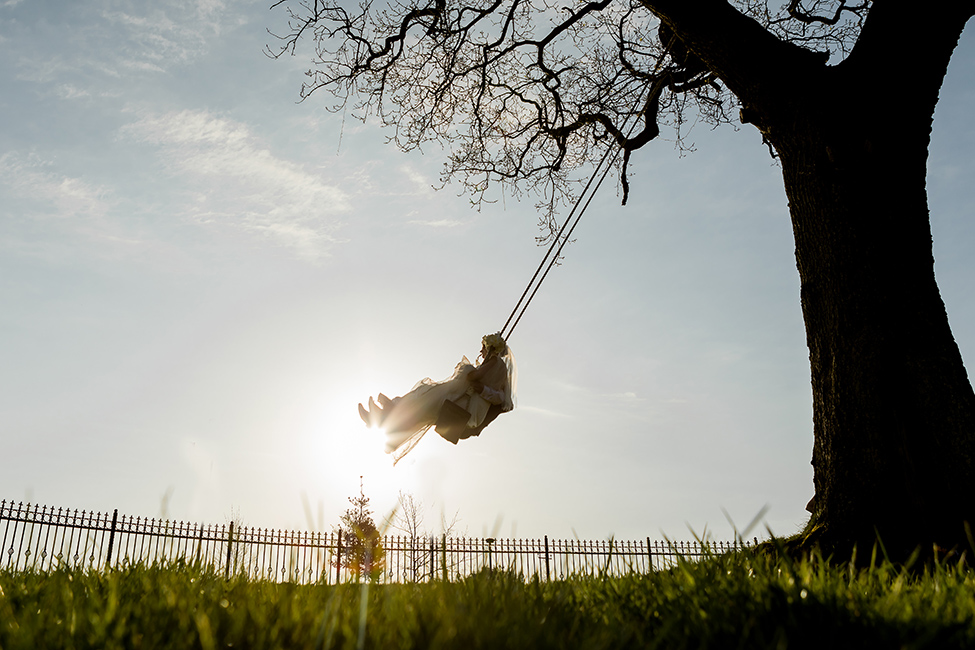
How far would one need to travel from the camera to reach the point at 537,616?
7.00 feet

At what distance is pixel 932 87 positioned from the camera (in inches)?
185

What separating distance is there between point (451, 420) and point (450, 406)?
147mm

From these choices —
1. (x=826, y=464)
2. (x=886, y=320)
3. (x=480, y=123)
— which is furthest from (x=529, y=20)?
(x=826, y=464)

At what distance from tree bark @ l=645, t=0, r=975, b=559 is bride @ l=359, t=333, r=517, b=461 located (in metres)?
2.81

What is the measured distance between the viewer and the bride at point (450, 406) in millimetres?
6051

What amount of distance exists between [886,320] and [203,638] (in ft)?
13.7

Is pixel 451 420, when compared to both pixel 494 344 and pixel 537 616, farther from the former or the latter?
pixel 537 616

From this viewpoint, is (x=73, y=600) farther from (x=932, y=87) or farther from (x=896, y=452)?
(x=932, y=87)

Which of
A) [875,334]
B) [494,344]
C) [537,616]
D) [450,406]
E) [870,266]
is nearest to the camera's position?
[537,616]

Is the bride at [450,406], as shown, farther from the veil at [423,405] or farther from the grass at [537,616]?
the grass at [537,616]

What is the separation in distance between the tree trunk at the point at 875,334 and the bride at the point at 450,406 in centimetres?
280

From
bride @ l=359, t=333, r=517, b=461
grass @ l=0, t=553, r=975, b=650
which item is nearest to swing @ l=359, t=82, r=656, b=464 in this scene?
bride @ l=359, t=333, r=517, b=461

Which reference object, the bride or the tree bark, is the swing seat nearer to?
the bride

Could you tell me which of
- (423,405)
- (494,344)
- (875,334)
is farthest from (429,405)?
(875,334)
